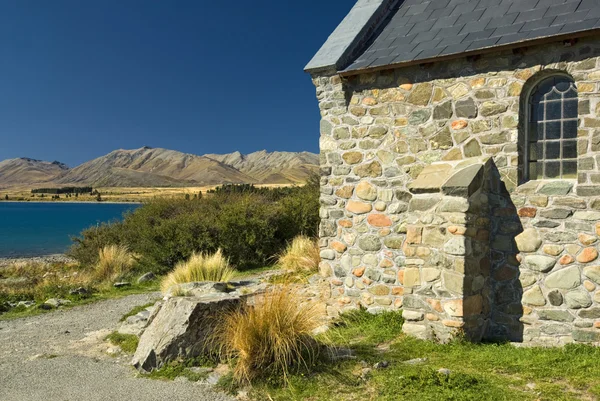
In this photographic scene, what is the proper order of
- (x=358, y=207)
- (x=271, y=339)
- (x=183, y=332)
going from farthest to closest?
(x=358, y=207), (x=183, y=332), (x=271, y=339)

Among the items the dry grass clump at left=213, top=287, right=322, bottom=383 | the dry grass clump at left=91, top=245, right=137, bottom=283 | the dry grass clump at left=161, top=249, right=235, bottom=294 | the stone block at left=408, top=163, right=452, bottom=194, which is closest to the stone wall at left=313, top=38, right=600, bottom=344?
the stone block at left=408, top=163, right=452, bottom=194

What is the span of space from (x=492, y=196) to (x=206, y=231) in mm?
9618

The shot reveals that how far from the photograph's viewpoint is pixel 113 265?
13930 mm

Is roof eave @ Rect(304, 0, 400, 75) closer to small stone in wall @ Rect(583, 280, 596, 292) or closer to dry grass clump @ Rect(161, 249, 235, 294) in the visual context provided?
small stone in wall @ Rect(583, 280, 596, 292)

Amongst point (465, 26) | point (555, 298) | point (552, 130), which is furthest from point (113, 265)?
point (552, 130)

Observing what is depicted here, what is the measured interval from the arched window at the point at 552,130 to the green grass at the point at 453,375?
7.37 ft

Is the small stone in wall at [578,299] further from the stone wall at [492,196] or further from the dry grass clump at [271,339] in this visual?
the dry grass clump at [271,339]

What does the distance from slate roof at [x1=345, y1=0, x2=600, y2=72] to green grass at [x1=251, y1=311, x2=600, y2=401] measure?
3.82 m

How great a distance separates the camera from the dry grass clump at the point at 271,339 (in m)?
4.86

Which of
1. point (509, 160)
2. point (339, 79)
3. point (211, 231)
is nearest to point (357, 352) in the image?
point (509, 160)

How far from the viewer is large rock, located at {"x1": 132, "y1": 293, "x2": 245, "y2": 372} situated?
5.43m

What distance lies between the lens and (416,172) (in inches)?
270

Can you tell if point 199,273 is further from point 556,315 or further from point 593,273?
point 593,273

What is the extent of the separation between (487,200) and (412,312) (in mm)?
1813
